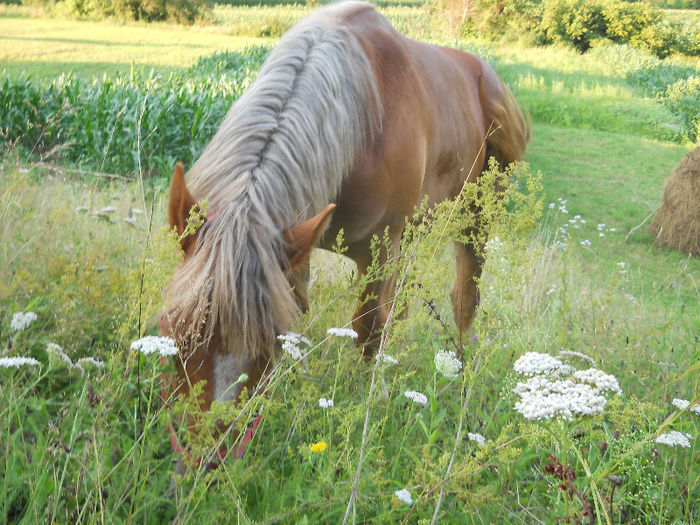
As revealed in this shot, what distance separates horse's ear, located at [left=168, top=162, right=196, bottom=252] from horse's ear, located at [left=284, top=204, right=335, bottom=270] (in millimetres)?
297

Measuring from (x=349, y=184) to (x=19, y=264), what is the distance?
1.53 m

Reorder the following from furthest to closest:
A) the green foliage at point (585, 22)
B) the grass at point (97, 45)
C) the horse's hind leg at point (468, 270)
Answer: the green foliage at point (585, 22) < the grass at point (97, 45) < the horse's hind leg at point (468, 270)

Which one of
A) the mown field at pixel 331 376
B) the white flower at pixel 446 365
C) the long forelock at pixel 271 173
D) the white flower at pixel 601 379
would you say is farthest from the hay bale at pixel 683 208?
the white flower at pixel 601 379

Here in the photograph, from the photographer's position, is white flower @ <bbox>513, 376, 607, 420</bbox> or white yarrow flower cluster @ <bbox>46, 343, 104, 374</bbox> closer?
white flower @ <bbox>513, 376, 607, 420</bbox>

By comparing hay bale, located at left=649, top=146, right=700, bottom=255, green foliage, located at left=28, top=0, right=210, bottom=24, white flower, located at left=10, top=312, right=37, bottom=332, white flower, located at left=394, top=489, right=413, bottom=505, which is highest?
white flower, located at left=394, top=489, right=413, bottom=505

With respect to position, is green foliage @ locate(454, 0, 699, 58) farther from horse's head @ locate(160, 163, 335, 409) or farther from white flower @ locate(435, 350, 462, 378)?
horse's head @ locate(160, 163, 335, 409)

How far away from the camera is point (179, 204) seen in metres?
1.81

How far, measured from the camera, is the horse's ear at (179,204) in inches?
70.1

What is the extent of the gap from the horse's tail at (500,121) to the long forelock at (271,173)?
6.14ft

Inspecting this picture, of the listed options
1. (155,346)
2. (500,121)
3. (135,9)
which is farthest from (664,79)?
(135,9)

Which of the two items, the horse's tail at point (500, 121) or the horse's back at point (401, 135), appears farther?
the horse's tail at point (500, 121)

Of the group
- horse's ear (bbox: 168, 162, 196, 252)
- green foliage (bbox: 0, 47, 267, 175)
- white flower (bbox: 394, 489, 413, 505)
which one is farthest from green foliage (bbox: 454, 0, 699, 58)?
white flower (bbox: 394, 489, 413, 505)

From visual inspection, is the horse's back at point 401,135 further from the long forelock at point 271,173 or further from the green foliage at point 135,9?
the green foliage at point 135,9

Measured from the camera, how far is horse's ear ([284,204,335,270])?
1.85 meters
